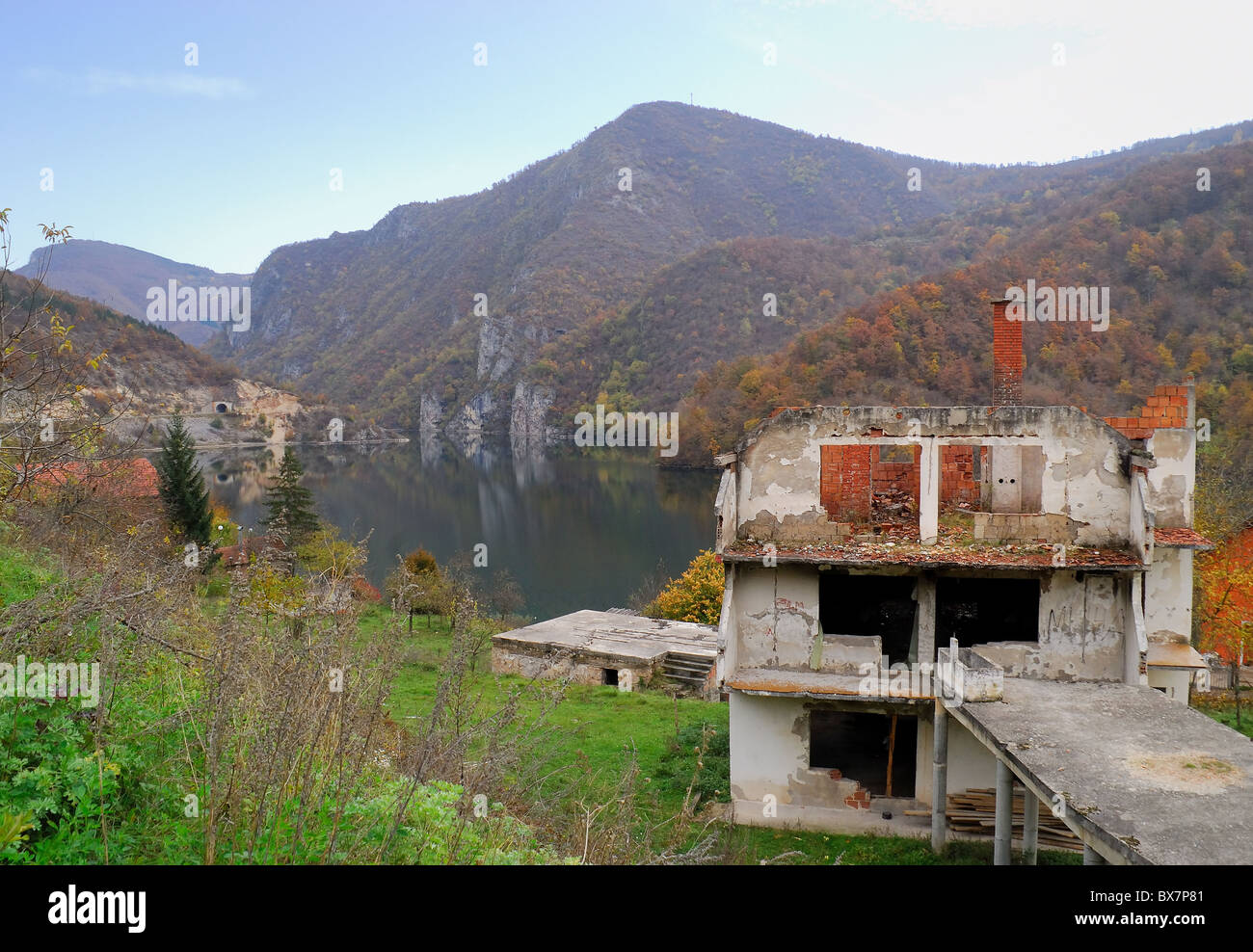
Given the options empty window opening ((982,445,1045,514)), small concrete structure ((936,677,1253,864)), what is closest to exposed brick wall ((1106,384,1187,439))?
empty window opening ((982,445,1045,514))

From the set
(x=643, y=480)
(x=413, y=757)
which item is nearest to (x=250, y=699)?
(x=413, y=757)

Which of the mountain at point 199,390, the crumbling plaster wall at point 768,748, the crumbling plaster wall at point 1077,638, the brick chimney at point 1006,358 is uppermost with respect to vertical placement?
the mountain at point 199,390

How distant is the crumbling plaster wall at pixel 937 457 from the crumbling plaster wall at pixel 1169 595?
8.70 ft

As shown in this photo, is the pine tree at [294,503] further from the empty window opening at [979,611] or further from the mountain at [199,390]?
the mountain at [199,390]

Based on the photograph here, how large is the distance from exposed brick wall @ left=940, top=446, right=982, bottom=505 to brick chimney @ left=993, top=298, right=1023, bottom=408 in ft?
3.83

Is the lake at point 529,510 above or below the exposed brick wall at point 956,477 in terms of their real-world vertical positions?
below

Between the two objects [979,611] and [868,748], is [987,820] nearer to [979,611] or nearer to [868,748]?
[979,611]

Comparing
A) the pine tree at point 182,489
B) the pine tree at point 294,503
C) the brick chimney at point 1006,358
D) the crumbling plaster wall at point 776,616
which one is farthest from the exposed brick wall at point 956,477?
the pine tree at point 182,489

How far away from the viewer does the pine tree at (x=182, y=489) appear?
34125 millimetres

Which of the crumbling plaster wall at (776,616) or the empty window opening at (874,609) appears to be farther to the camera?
the empty window opening at (874,609)

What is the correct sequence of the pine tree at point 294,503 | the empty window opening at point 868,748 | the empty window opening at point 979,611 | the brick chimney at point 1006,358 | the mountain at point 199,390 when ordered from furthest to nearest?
the mountain at point 199,390 < the pine tree at point 294,503 < the brick chimney at point 1006,358 < the empty window opening at point 868,748 < the empty window opening at point 979,611

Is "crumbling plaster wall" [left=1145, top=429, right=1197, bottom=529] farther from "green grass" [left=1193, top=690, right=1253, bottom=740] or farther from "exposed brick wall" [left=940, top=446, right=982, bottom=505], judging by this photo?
"green grass" [left=1193, top=690, right=1253, bottom=740]

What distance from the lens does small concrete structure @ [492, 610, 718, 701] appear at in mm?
23422
